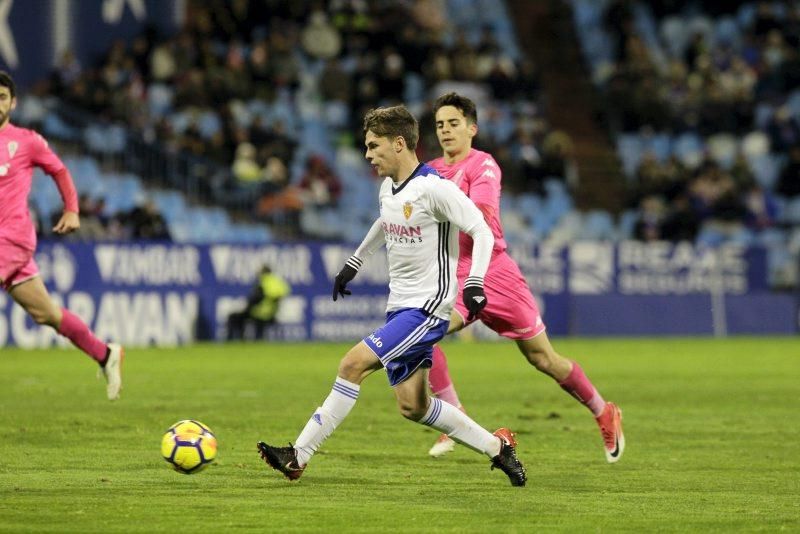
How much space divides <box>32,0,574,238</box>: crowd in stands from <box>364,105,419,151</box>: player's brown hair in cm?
1876

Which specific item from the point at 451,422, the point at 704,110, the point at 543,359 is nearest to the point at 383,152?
the point at 451,422

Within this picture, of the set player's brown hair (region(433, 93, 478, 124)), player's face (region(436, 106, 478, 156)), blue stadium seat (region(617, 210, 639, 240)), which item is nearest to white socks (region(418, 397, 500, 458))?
player's face (region(436, 106, 478, 156))

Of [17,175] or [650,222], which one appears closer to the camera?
[17,175]

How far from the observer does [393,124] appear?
8.35 m

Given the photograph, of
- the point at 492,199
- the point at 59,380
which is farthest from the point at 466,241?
the point at 59,380

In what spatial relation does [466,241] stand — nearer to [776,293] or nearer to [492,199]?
[492,199]

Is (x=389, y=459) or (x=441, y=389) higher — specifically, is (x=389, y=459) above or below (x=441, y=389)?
below

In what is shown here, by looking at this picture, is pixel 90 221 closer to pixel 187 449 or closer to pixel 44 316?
pixel 44 316

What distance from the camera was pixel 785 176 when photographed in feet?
103

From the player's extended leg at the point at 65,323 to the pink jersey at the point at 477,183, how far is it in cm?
326

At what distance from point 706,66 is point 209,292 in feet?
45.9

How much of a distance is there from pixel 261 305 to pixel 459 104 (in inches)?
631

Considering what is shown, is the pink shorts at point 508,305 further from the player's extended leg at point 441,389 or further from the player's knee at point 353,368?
the player's knee at point 353,368

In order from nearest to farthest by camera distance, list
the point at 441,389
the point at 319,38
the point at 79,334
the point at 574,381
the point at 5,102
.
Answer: the point at 574,381 < the point at 441,389 < the point at 5,102 < the point at 79,334 < the point at 319,38
